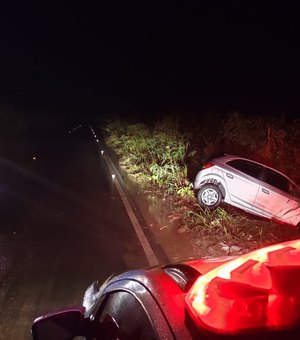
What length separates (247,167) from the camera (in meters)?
10.8

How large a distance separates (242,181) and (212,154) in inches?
149

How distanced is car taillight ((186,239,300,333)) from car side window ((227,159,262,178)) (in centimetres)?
897

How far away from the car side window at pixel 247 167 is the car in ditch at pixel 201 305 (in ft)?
26.4

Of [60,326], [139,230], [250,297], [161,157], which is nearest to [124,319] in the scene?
[60,326]

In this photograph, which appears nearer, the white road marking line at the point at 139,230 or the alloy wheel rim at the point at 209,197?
the white road marking line at the point at 139,230

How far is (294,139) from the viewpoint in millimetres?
13781

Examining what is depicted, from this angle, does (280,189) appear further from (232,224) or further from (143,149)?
(143,149)

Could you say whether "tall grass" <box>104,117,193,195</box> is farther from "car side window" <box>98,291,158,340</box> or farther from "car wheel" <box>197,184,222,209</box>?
"car side window" <box>98,291,158,340</box>

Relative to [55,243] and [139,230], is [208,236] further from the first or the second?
[55,243]

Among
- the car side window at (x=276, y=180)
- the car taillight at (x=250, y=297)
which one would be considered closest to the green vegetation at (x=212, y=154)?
the car side window at (x=276, y=180)

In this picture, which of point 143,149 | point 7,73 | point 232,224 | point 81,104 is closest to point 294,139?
point 232,224

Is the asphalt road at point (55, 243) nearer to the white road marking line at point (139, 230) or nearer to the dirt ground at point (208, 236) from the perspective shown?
the white road marking line at point (139, 230)

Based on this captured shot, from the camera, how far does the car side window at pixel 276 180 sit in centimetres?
1030

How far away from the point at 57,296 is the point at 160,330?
4399 mm
